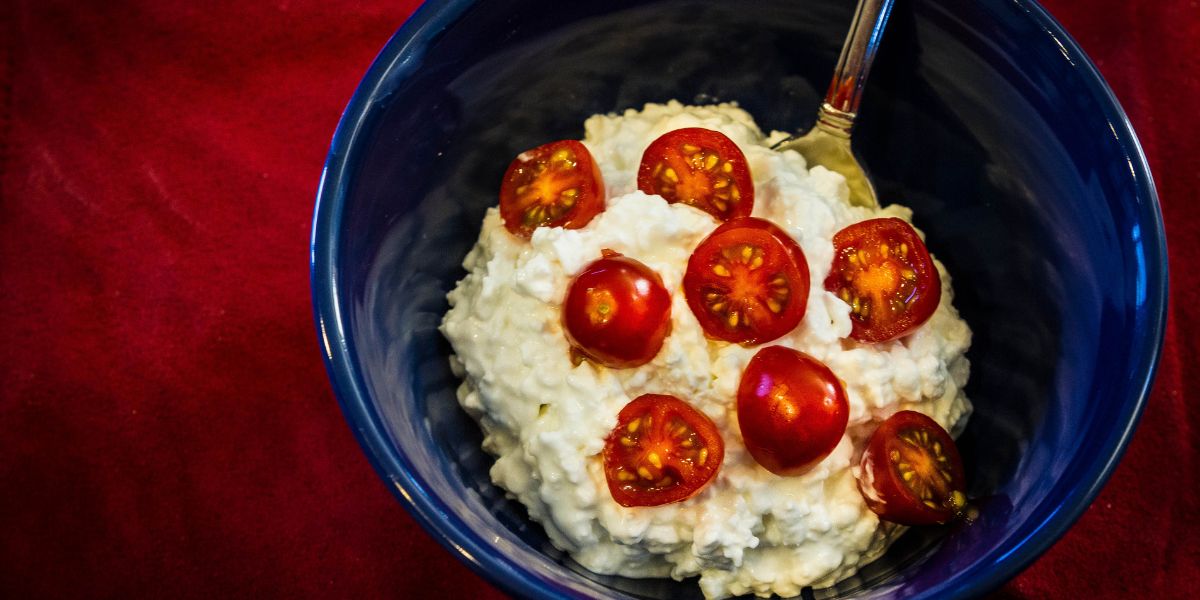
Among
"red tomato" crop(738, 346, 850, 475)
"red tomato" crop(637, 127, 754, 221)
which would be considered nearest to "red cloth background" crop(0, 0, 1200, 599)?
"red tomato" crop(738, 346, 850, 475)

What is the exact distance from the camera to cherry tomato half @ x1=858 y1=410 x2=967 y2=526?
5.15 ft

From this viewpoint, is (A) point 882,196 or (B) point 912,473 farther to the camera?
(A) point 882,196

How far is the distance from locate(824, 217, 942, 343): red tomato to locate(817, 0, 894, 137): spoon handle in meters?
0.25

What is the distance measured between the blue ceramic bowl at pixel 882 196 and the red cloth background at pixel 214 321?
15.4 inches

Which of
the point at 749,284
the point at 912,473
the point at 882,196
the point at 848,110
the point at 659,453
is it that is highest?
the point at 848,110

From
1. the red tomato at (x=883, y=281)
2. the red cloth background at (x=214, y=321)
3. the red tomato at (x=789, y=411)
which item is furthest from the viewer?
the red cloth background at (x=214, y=321)

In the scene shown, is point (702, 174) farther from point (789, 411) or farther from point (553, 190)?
point (789, 411)

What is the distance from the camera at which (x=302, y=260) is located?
6.95ft

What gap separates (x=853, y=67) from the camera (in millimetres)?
1771

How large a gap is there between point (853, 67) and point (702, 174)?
357 mm

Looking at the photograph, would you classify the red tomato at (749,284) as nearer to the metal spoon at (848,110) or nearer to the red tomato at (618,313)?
the red tomato at (618,313)

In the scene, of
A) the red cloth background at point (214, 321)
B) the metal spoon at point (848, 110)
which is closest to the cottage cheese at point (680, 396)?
the metal spoon at point (848, 110)

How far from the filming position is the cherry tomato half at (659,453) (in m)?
1.51

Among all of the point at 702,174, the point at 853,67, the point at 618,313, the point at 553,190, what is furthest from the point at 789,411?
the point at 853,67
